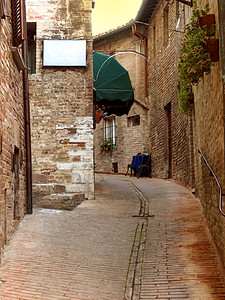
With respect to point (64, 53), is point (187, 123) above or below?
below

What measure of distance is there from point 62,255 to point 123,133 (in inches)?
633

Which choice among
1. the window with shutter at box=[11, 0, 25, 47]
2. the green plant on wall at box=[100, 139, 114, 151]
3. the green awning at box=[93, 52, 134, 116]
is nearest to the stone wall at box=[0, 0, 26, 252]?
the window with shutter at box=[11, 0, 25, 47]

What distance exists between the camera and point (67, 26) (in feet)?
39.2

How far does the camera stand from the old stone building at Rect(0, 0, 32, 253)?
6543mm

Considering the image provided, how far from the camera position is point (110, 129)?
23750mm

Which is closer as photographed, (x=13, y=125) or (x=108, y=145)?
(x=13, y=125)

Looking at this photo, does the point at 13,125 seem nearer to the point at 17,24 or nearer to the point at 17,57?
the point at 17,57

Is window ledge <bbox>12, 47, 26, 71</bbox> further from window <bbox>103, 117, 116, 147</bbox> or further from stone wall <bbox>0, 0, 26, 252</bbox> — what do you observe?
window <bbox>103, 117, 116, 147</bbox>

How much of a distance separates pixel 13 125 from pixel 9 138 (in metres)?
0.49

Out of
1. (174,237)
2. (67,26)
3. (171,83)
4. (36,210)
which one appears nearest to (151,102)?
(171,83)

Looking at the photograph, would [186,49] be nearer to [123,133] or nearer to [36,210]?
[36,210]

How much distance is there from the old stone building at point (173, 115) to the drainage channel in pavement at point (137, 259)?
3.86 ft

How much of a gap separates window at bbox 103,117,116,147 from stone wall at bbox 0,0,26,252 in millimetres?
14434

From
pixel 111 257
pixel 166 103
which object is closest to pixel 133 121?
pixel 166 103
